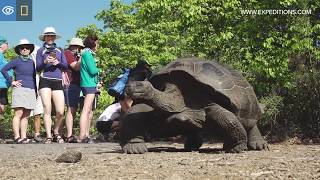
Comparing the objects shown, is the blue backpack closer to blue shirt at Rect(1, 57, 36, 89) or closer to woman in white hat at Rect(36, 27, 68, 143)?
woman in white hat at Rect(36, 27, 68, 143)

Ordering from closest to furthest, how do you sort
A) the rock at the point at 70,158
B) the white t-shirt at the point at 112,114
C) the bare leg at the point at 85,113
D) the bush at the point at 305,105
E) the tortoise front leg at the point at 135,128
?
the rock at the point at 70,158 < the tortoise front leg at the point at 135,128 < the bare leg at the point at 85,113 < the white t-shirt at the point at 112,114 < the bush at the point at 305,105

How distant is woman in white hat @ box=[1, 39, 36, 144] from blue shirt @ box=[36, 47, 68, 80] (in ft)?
0.76

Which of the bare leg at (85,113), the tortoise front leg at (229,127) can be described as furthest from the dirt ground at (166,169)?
the bare leg at (85,113)

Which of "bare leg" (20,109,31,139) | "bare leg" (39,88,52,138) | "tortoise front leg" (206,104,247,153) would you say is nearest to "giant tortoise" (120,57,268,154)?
"tortoise front leg" (206,104,247,153)

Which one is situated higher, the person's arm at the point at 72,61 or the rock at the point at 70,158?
the person's arm at the point at 72,61

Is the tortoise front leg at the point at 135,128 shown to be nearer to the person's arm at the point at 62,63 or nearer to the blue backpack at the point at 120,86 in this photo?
the blue backpack at the point at 120,86

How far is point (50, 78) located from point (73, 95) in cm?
55

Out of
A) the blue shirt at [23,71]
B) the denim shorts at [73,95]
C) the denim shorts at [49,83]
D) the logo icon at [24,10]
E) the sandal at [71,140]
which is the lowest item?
the sandal at [71,140]

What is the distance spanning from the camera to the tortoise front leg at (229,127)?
5777 mm

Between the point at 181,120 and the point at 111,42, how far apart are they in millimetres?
30186

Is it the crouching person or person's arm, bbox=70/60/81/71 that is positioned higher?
person's arm, bbox=70/60/81/71

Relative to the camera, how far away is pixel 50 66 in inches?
339

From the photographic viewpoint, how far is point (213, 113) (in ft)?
19.1

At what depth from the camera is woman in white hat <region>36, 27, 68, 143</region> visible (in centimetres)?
855
